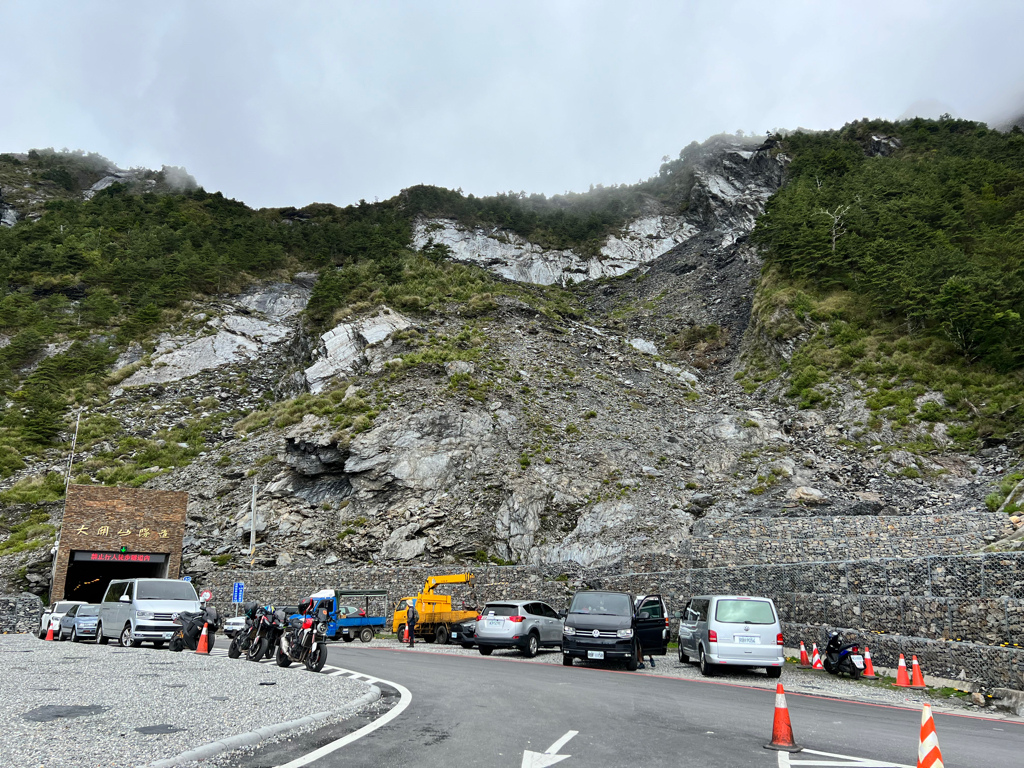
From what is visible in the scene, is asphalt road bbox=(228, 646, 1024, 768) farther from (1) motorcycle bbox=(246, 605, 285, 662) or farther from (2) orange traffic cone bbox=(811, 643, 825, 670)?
(1) motorcycle bbox=(246, 605, 285, 662)

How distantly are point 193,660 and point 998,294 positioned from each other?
42.3 m

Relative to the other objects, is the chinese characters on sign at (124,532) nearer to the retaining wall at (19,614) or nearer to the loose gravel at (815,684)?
the retaining wall at (19,614)

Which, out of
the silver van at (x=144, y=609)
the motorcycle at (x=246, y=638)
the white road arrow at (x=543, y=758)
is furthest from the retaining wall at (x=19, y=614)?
the white road arrow at (x=543, y=758)

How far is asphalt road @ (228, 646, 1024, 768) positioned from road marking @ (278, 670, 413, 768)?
11 cm

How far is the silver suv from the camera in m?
19.4

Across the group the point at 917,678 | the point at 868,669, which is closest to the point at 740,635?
the point at 868,669

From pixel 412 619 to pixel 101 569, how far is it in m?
23.7

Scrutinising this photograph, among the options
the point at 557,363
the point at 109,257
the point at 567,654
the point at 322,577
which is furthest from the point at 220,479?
the point at 109,257

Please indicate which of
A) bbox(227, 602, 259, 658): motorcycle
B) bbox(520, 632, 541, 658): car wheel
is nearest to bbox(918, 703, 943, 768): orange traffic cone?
bbox(227, 602, 259, 658): motorcycle

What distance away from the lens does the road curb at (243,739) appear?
541 cm

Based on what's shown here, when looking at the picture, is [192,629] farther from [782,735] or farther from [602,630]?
[782,735]

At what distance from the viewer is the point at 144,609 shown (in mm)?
19188

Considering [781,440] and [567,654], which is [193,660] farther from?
[781,440]

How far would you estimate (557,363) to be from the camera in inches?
1924
